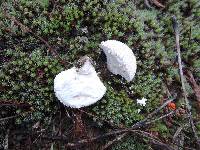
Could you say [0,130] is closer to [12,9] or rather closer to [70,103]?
[70,103]

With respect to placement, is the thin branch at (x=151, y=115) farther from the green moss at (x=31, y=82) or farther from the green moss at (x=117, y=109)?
the green moss at (x=31, y=82)

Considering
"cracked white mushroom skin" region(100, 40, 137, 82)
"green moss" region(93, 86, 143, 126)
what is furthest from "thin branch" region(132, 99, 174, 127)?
"cracked white mushroom skin" region(100, 40, 137, 82)

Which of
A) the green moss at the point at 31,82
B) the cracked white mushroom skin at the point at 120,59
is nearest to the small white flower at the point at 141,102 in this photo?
the cracked white mushroom skin at the point at 120,59

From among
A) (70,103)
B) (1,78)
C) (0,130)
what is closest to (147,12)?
(70,103)

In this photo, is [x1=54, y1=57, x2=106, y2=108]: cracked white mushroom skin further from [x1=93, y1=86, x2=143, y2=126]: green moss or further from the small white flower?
the small white flower

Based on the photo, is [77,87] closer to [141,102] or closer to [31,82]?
[31,82]

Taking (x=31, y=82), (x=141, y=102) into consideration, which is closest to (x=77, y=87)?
(x=31, y=82)
